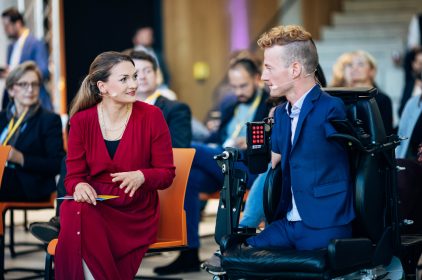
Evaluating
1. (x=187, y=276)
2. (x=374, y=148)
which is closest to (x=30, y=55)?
(x=187, y=276)

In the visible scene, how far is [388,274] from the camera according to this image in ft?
13.6

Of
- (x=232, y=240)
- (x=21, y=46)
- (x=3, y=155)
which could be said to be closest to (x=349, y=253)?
(x=232, y=240)

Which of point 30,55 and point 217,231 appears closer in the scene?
point 217,231

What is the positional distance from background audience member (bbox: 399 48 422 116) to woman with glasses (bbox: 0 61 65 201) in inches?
146

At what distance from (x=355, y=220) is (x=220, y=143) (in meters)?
2.73

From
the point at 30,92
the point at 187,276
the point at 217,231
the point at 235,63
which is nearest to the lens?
the point at 217,231

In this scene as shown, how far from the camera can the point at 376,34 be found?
514 inches

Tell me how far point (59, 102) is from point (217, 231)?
7063 millimetres

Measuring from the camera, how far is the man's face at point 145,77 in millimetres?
5797

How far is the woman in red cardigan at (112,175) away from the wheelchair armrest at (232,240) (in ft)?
1.78

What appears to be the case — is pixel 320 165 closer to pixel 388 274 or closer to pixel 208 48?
pixel 388 274

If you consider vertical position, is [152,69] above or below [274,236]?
above

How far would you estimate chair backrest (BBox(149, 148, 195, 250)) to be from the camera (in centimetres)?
468

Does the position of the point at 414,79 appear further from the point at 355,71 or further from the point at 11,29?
the point at 11,29
